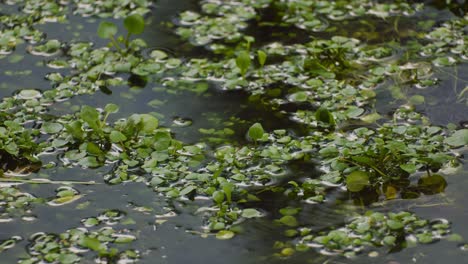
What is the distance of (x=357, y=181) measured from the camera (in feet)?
8.02

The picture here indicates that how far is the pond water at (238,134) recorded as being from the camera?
2.29m

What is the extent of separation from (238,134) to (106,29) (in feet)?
2.38

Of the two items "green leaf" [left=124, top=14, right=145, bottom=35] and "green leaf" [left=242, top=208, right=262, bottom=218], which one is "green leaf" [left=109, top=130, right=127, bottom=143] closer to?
"green leaf" [left=242, top=208, right=262, bottom=218]

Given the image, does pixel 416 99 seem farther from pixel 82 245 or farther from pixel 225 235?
pixel 82 245

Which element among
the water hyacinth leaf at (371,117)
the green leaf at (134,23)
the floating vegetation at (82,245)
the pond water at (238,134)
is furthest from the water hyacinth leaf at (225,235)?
the green leaf at (134,23)

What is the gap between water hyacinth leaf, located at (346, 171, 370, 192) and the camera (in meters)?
2.44

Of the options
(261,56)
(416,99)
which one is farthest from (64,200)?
(416,99)

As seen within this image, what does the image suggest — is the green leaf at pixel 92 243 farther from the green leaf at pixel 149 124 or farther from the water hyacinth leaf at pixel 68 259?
the green leaf at pixel 149 124

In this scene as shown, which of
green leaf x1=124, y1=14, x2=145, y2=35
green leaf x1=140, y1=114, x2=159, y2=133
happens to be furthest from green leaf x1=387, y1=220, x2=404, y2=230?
green leaf x1=124, y1=14, x2=145, y2=35

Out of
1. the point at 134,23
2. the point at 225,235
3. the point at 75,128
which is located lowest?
the point at 225,235

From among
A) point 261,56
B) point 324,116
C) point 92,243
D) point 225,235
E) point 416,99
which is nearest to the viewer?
point 92,243

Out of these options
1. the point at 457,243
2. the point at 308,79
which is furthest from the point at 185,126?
the point at 457,243

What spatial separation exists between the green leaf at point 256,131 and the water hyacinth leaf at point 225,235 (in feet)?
1.26

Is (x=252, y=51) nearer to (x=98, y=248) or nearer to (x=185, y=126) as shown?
(x=185, y=126)
